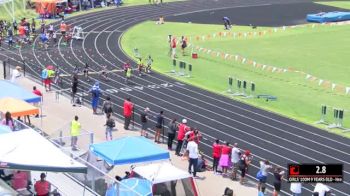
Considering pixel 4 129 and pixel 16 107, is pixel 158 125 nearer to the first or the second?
pixel 16 107

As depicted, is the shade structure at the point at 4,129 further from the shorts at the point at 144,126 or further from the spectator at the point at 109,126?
the shorts at the point at 144,126

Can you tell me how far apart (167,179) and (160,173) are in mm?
→ 316

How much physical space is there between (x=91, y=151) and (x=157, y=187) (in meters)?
3.09

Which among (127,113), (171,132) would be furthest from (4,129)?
(127,113)

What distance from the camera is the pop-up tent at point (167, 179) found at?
1922 centimetres

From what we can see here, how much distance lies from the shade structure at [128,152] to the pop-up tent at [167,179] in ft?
1.80

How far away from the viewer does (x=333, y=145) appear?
27688 millimetres

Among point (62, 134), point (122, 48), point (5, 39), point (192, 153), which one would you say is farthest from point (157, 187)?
point (5, 39)

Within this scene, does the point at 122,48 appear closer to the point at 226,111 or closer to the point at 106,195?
the point at 226,111

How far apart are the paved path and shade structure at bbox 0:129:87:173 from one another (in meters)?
8.54

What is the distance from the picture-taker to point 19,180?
18.0 meters

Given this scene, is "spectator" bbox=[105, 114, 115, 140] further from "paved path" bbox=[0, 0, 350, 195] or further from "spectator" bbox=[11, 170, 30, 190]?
"spectator" bbox=[11, 170, 30, 190]

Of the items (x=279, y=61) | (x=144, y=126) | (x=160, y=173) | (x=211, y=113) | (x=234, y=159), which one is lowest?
(x=211, y=113)

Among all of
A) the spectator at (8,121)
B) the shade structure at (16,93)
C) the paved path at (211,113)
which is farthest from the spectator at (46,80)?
the spectator at (8,121)
